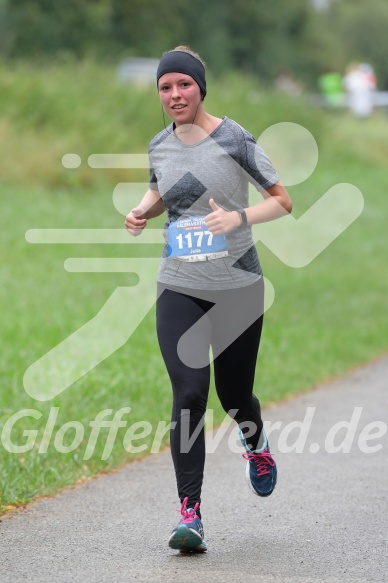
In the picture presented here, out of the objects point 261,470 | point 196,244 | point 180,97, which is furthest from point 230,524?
point 180,97

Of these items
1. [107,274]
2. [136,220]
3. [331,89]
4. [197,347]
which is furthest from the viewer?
[331,89]

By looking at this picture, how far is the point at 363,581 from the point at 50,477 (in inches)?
96.9

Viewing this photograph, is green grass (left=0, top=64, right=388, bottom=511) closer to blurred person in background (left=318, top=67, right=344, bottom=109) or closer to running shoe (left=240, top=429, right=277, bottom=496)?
running shoe (left=240, top=429, right=277, bottom=496)

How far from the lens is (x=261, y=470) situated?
610 cm

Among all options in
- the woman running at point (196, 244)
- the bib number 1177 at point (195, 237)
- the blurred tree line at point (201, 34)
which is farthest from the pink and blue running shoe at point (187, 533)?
the blurred tree line at point (201, 34)

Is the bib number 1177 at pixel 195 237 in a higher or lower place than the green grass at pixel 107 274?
lower

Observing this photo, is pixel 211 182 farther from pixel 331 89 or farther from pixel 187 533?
pixel 331 89

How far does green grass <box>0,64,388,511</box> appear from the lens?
8.84 metres

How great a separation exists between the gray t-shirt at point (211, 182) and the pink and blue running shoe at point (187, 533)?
3.10ft

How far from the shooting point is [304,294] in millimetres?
16141

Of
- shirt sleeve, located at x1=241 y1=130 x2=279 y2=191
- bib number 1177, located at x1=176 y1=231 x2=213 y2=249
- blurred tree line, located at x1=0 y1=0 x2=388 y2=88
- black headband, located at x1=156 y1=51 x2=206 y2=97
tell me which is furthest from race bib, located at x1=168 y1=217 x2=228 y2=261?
blurred tree line, located at x1=0 y1=0 x2=388 y2=88

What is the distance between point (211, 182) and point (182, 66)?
50 centimetres

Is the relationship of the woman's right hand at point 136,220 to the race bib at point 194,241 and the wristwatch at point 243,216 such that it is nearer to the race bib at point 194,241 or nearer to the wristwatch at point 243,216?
the race bib at point 194,241

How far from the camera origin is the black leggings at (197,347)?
548 cm
